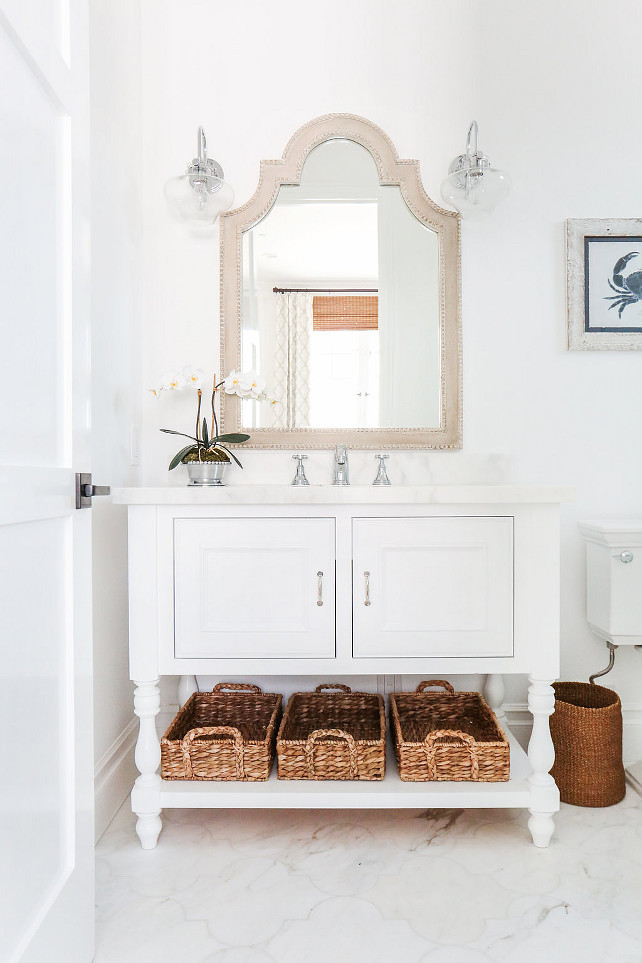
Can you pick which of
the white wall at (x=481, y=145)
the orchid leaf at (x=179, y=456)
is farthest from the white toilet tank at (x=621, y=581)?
the orchid leaf at (x=179, y=456)

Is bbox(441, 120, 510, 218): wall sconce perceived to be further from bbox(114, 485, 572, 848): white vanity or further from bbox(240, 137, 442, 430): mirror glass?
bbox(114, 485, 572, 848): white vanity

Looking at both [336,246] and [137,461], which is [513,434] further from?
[137,461]

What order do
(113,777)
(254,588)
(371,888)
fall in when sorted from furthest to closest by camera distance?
1. (113,777)
2. (254,588)
3. (371,888)

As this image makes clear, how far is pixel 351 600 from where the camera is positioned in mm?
1503

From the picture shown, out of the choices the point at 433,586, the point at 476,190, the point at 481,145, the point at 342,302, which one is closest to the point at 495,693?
the point at 433,586

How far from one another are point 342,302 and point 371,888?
5.11 ft

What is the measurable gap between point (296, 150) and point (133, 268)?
630 millimetres

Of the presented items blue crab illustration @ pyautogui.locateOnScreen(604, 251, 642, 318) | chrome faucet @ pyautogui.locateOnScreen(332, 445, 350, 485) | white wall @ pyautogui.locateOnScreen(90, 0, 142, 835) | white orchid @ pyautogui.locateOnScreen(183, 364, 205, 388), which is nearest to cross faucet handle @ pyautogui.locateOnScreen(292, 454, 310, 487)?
chrome faucet @ pyautogui.locateOnScreen(332, 445, 350, 485)

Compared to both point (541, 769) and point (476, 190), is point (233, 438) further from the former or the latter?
point (541, 769)

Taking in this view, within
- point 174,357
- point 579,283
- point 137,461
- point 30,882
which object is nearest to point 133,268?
point 174,357

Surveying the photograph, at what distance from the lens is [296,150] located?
6.54 feet

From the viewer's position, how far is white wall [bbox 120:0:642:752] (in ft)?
6.58

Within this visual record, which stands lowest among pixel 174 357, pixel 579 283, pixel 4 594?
pixel 4 594

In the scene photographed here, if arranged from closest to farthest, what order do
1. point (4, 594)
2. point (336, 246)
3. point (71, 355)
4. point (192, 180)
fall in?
1. point (4, 594)
2. point (71, 355)
3. point (192, 180)
4. point (336, 246)
